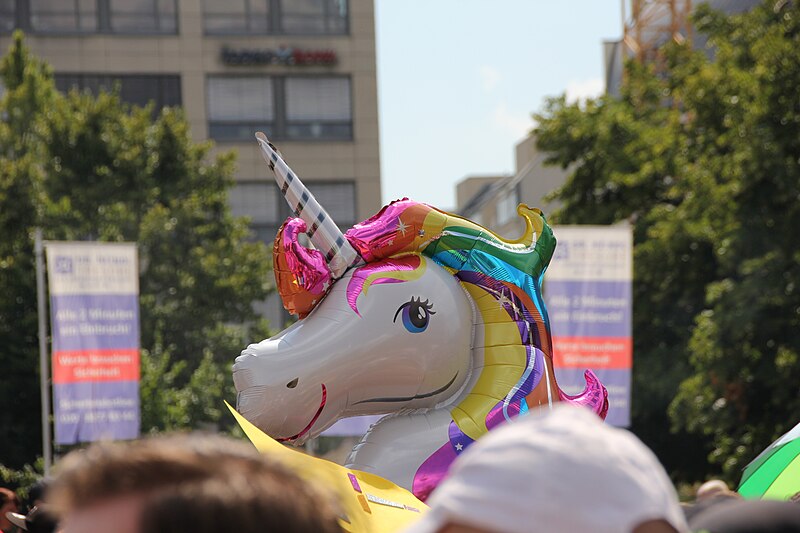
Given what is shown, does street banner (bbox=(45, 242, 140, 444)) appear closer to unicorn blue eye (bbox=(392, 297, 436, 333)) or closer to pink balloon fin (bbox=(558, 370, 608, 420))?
pink balloon fin (bbox=(558, 370, 608, 420))

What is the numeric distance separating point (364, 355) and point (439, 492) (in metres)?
3.41

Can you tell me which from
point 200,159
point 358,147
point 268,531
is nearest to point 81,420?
point 200,159

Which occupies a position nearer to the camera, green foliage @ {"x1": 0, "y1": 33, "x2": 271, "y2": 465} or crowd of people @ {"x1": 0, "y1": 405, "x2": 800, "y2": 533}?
crowd of people @ {"x1": 0, "y1": 405, "x2": 800, "y2": 533}

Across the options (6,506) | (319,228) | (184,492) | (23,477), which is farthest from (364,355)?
(23,477)

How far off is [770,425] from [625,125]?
7.24 meters

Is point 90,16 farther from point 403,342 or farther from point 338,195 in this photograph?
point 403,342

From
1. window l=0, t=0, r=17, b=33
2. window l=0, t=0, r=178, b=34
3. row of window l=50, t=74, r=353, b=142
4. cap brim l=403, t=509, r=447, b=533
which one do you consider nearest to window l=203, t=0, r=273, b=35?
window l=0, t=0, r=178, b=34

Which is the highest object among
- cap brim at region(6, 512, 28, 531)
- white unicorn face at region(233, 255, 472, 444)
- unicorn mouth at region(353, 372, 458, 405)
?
white unicorn face at region(233, 255, 472, 444)

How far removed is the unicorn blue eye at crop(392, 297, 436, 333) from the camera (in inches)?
192

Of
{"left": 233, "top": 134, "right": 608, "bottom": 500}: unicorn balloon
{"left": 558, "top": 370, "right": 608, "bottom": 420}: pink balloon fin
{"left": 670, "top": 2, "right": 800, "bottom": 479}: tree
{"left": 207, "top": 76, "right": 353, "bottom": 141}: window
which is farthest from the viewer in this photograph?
{"left": 207, "top": 76, "right": 353, "bottom": 141}: window

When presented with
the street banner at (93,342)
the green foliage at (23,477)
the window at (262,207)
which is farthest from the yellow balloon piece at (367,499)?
the window at (262,207)

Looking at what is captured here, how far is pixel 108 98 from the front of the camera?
85.8 ft

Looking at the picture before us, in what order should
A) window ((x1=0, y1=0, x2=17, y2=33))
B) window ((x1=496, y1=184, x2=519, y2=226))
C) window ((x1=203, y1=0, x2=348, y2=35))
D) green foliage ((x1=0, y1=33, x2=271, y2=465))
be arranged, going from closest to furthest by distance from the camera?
green foliage ((x1=0, y1=33, x2=271, y2=465)), window ((x1=0, y1=0, x2=17, y2=33)), window ((x1=203, y1=0, x2=348, y2=35)), window ((x1=496, y1=184, x2=519, y2=226))

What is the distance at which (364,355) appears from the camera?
482cm
